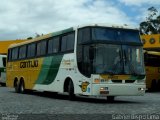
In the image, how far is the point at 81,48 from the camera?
18531 mm

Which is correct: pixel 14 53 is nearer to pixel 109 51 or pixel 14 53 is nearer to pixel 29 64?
→ pixel 29 64

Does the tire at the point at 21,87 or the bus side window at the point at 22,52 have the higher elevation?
the bus side window at the point at 22,52

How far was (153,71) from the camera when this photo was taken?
3009cm

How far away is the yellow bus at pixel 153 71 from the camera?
97.7ft

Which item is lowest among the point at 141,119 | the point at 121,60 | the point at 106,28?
the point at 141,119

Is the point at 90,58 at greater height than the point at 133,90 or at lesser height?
greater

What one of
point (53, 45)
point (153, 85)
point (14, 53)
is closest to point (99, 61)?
point (53, 45)

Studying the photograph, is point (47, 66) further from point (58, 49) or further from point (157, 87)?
point (157, 87)

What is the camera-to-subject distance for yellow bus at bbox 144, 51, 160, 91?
2977cm

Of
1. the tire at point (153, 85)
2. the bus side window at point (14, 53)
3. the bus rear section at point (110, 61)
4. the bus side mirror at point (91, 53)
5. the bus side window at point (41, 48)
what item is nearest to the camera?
the bus side mirror at point (91, 53)

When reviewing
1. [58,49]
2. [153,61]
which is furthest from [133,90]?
[153,61]

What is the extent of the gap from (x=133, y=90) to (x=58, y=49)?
180 inches

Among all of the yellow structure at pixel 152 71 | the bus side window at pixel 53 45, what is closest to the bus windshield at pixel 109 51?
the bus side window at pixel 53 45

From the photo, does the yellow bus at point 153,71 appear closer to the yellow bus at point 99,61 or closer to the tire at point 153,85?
the tire at point 153,85
